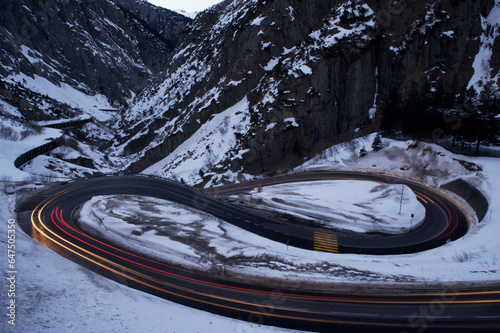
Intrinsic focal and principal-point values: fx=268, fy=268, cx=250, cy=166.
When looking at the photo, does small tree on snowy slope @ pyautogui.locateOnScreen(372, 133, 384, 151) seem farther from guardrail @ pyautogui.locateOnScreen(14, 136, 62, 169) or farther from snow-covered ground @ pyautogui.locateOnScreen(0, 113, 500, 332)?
guardrail @ pyautogui.locateOnScreen(14, 136, 62, 169)

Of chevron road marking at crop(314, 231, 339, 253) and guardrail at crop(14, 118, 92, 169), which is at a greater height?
guardrail at crop(14, 118, 92, 169)

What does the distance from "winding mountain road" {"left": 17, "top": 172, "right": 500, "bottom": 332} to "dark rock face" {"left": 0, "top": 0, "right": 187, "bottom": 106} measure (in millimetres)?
109389

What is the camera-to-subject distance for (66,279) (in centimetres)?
1616

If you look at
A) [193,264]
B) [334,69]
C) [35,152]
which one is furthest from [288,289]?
[35,152]

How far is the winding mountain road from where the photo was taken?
49.3 feet

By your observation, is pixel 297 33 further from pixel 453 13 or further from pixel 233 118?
pixel 453 13

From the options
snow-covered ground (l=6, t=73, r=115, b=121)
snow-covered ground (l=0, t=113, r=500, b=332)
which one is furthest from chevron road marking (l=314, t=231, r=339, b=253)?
snow-covered ground (l=6, t=73, r=115, b=121)

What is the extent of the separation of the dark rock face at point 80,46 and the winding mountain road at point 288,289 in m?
109

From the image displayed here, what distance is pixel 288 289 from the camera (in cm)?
1791

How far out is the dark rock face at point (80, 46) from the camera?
11512cm

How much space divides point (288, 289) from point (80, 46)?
17028 centimetres

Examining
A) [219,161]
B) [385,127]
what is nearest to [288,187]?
[219,161]

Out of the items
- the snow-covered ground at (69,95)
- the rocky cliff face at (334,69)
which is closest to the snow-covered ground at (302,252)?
the rocky cliff face at (334,69)

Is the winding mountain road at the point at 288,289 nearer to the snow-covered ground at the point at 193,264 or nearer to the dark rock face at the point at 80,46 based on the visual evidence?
the snow-covered ground at the point at 193,264
